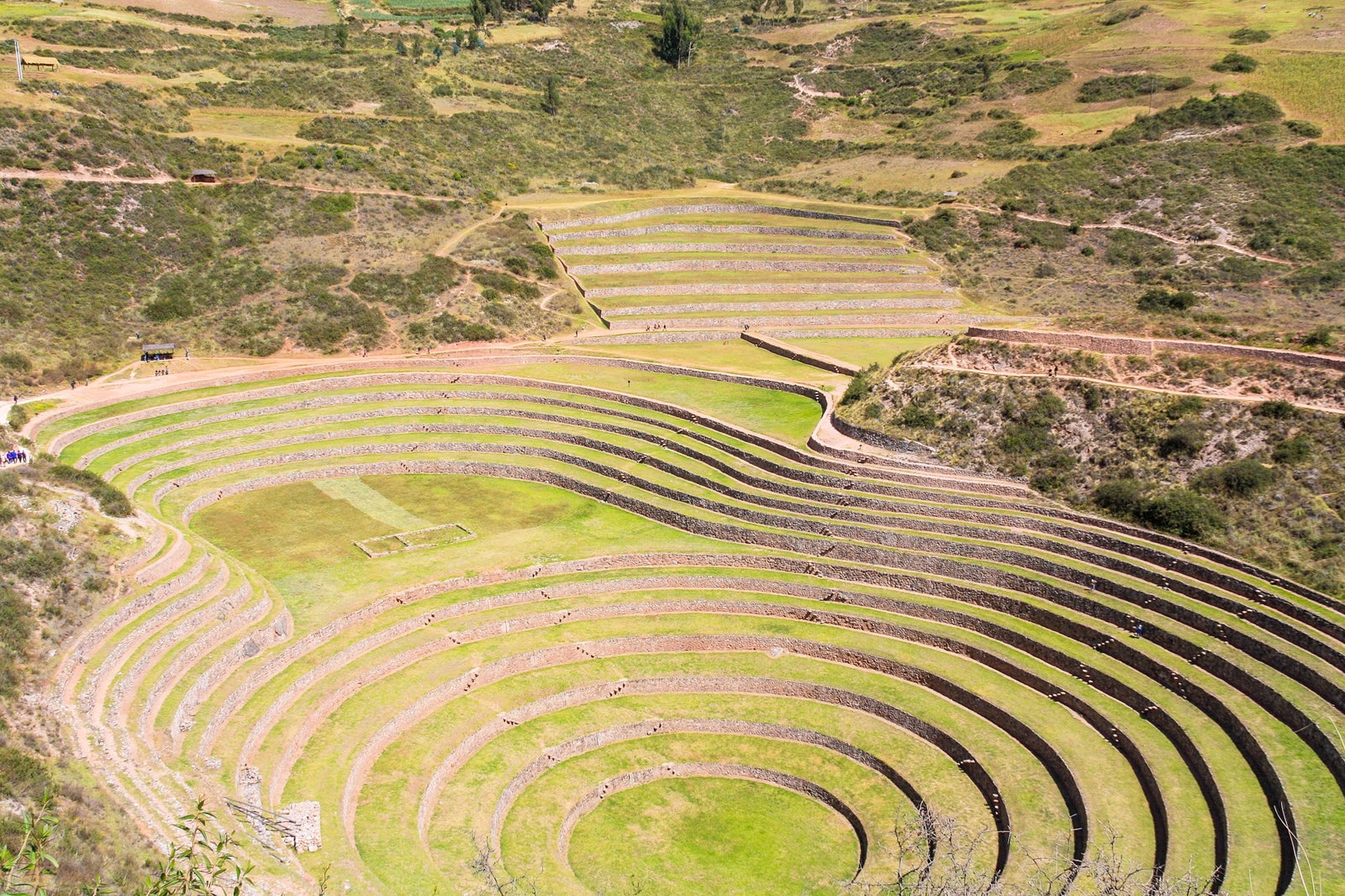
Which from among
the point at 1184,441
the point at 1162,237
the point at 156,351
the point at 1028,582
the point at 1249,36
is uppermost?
the point at 1249,36

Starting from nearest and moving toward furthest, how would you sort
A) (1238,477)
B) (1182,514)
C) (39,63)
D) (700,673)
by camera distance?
(700,673)
(1182,514)
(1238,477)
(39,63)

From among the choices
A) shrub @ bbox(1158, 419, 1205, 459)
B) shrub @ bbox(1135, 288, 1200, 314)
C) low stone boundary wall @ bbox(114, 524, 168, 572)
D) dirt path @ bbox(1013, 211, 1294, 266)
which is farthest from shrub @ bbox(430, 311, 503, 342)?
dirt path @ bbox(1013, 211, 1294, 266)

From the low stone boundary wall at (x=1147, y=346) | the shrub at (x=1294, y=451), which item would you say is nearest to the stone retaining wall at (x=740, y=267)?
the low stone boundary wall at (x=1147, y=346)

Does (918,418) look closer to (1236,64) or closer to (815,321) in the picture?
(815,321)

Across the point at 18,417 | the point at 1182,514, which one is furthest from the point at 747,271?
the point at 18,417

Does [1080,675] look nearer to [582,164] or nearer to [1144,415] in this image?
[1144,415]

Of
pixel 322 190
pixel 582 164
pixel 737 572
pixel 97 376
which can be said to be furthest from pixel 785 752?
pixel 582 164

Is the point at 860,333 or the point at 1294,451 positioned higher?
the point at 1294,451
